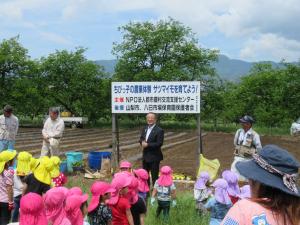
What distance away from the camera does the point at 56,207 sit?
3982mm

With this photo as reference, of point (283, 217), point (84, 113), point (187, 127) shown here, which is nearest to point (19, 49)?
point (84, 113)

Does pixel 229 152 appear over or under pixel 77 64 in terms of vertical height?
under

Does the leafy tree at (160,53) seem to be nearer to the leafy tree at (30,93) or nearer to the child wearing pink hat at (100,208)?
the leafy tree at (30,93)

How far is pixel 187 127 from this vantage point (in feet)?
119

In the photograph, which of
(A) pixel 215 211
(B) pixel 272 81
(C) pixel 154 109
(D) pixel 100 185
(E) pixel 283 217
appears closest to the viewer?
(E) pixel 283 217

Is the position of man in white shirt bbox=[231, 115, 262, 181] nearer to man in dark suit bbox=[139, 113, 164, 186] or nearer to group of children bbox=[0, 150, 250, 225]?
group of children bbox=[0, 150, 250, 225]

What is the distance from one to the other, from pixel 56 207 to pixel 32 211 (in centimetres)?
26

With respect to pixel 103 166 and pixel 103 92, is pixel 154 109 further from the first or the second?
pixel 103 92

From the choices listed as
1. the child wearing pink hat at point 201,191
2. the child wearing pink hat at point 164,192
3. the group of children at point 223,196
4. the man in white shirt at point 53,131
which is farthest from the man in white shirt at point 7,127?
the group of children at point 223,196

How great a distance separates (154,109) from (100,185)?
6831 millimetres

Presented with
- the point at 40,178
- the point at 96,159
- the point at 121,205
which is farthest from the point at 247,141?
the point at 96,159

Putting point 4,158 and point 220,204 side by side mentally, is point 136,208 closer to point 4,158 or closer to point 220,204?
point 220,204

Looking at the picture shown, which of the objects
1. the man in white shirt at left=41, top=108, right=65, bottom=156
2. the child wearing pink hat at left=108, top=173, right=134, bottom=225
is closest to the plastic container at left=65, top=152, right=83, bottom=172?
the man in white shirt at left=41, top=108, right=65, bottom=156

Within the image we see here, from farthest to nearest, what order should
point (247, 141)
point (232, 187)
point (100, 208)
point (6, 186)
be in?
point (247, 141), point (6, 186), point (232, 187), point (100, 208)
